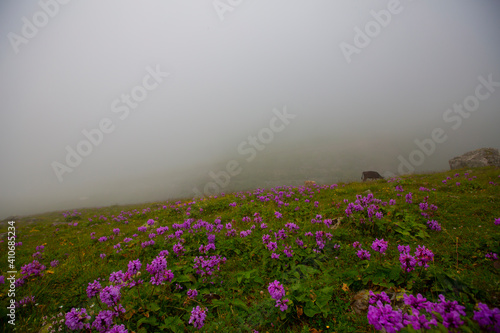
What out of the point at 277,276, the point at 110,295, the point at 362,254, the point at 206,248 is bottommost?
the point at 277,276

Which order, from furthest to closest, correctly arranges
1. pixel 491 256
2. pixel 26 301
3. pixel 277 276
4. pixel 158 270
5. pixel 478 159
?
1. pixel 478 159
2. pixel 277 276
3. pixel 26 301
4. pixel 491 256
5. pixel 158 270

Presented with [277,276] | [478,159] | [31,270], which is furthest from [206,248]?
[478,159]

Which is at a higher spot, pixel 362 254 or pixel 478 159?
pixel 362 254

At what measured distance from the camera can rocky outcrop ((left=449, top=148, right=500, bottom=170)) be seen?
23.4 m

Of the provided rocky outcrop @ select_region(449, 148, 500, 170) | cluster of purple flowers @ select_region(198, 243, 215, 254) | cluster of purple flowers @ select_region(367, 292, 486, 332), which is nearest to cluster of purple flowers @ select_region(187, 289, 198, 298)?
cluster of purple flowers @ select_region(198, 243, 215, 254)

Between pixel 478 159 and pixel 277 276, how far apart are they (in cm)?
3308

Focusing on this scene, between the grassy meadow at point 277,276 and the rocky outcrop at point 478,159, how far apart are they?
75.2ft

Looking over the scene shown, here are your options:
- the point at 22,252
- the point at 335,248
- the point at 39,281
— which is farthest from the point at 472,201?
the point at 22,252

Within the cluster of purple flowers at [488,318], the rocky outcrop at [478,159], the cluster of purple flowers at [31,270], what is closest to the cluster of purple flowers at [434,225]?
the cluster of purple flowers at [488,318]

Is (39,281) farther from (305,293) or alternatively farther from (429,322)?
→ (429,322)

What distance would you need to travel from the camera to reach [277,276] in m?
4.89

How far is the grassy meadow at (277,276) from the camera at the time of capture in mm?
3402

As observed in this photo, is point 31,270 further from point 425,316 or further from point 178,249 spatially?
point 425,316

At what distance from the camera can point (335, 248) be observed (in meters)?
5.58
